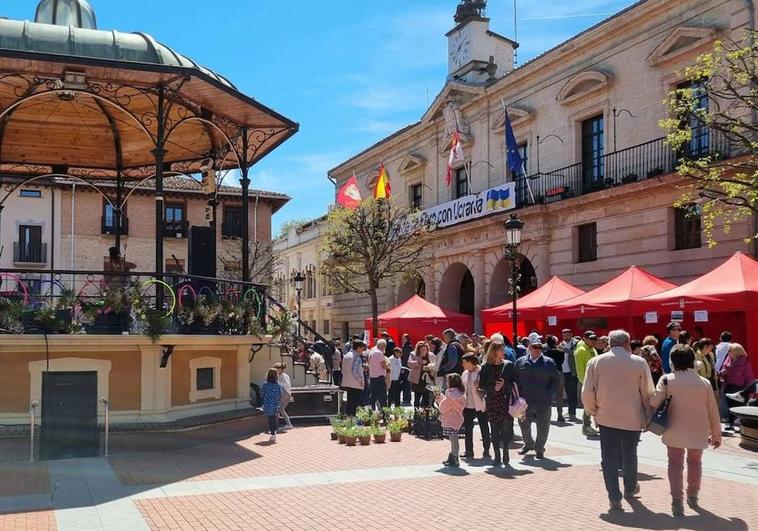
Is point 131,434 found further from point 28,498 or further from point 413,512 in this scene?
point 413,512

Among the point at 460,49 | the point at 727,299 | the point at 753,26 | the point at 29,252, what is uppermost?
the point at 460,49

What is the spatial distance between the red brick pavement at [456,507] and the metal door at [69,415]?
12.8 ft

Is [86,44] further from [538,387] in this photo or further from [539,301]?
Answer: [539,301]

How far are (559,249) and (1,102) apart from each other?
753 inches

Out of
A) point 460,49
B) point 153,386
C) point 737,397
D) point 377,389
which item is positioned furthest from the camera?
point 460,49

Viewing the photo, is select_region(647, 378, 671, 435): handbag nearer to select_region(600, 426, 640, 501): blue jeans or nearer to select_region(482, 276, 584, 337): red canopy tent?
select_region(600, 426, 640, 501): blue jeans

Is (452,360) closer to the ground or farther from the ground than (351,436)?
farther from the ground

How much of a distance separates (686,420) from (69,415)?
9125 mm

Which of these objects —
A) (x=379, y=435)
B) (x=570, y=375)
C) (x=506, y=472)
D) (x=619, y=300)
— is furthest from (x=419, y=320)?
(x=506, y=472)

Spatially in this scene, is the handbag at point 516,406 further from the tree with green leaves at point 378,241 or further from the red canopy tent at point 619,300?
the tree with green leaves at point 378,241

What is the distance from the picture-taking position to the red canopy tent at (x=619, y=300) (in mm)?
19344

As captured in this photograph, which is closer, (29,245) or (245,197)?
(245,197)

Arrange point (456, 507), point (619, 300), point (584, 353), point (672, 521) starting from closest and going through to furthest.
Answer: point (672, 521) < point (456, 507) < point (584, 353) < point (619, 300)

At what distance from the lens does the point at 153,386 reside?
1276 cm
